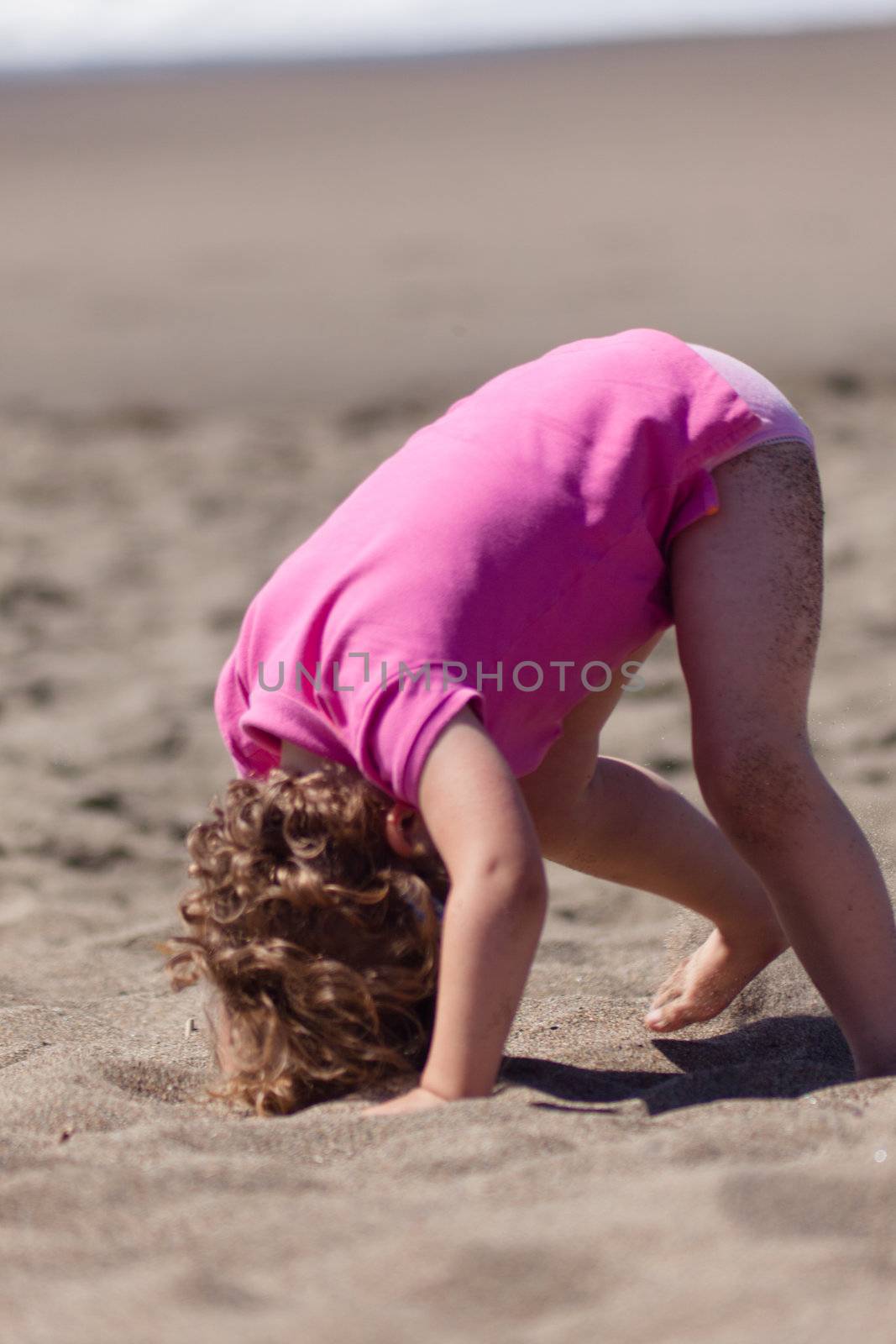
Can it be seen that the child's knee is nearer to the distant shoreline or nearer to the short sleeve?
the short sleeve

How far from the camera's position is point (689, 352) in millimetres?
2162

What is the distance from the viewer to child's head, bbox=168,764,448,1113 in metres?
1.87

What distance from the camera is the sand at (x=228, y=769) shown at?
1361 millimetres

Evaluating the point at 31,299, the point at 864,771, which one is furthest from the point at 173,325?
the point at 864,771

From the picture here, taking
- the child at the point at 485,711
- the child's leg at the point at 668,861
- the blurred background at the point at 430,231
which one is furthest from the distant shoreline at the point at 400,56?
the child at the point at 485,711

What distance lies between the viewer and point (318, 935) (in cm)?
189

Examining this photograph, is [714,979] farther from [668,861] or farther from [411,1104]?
[411,1104]

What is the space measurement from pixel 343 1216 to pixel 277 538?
3.41 m

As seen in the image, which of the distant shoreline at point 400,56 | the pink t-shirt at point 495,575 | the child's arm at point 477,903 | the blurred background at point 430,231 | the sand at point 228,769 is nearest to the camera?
the sand at point 228,769

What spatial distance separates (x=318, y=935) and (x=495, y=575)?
48 centimetres

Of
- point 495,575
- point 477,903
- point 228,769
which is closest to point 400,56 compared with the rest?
point 228,769

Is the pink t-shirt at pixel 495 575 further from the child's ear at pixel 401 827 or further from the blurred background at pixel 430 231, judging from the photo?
the blurred background at pixel 430 231

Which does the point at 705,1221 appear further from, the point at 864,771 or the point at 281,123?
the point at 281,123

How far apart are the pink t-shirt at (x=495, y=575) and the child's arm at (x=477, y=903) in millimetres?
48
